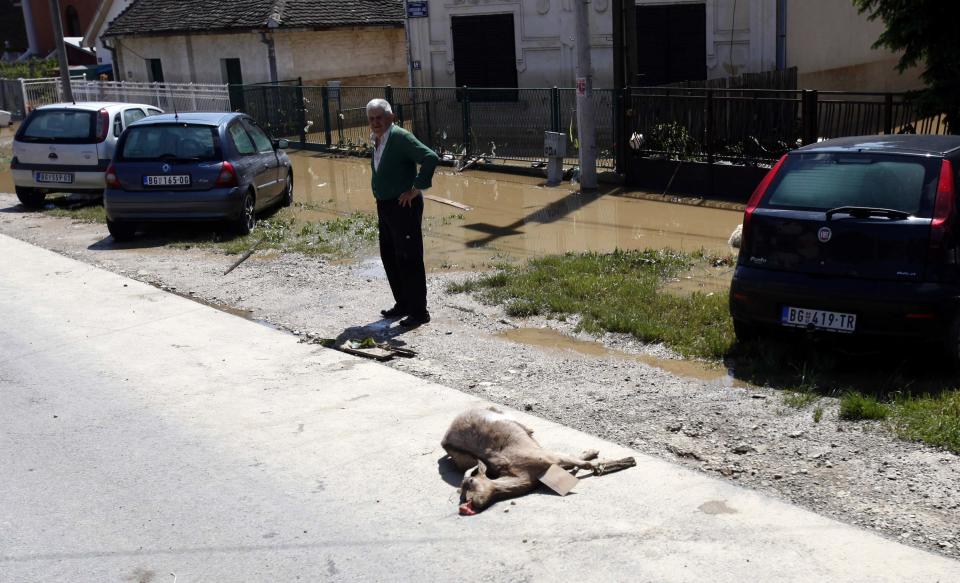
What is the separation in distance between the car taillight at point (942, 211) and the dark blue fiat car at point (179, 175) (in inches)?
339

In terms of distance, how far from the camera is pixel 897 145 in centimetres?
711

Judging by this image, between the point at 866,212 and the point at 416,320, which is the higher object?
the point at 866,212

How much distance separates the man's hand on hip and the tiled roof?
2019cm

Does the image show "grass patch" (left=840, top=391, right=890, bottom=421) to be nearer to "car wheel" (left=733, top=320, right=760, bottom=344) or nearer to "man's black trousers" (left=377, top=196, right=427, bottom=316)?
"car wheel" (left=733, top=320, right=760, bottom=344)

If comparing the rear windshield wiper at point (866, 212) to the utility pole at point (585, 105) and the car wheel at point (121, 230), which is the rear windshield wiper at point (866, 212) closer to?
the utility pole at point (585, 105)

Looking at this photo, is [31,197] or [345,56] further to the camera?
[345,56]

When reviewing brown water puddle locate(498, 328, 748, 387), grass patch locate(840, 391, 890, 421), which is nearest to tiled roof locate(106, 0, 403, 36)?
brown water puddle locate(498, 328, 748, 387)

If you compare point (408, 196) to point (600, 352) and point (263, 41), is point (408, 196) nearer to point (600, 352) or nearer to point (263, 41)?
point (600, 352)

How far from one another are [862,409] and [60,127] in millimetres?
13364

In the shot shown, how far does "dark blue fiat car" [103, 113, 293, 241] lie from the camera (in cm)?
1270

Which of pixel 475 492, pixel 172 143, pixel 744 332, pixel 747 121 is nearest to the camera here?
pixel 475 492

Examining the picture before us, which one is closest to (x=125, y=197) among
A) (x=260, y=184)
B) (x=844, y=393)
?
(x=260, y=184)

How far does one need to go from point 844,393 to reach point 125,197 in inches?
365

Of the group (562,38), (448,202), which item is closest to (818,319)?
(448,202)
